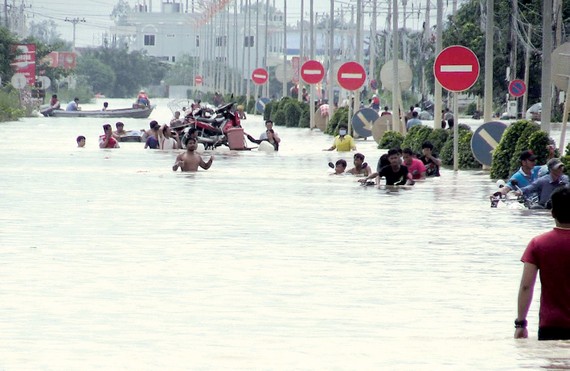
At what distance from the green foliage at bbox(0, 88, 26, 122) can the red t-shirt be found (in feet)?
214

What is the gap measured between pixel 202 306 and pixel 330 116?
2056 inches

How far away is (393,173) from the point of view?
29078 mm

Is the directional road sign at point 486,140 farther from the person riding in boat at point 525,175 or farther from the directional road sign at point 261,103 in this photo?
the directional road sign at point 261,103

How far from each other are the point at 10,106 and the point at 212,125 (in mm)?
32427

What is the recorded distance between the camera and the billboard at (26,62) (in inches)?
3381

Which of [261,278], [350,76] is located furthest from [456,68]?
[261,278]

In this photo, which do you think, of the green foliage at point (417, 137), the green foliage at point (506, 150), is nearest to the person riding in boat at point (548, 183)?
the green foliage at point (506, 150)

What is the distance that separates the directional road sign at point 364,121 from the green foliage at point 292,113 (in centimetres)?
2031

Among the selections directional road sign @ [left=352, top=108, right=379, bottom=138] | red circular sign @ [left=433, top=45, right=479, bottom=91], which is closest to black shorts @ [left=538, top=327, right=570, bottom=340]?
red circular sign @ [left=433, top=45, right=479, bottom=91]

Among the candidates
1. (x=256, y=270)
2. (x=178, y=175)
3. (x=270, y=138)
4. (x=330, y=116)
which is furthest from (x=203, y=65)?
(x=256, y=270)

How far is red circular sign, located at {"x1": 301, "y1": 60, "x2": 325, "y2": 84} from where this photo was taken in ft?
204

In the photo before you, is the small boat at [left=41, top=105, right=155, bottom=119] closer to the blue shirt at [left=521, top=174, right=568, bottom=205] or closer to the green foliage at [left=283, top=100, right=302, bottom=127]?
the green foliage at [left=283, top=100, right=302, bottom=127]

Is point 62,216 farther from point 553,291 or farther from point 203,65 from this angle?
point 203,65

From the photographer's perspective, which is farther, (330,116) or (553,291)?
(330,116)
